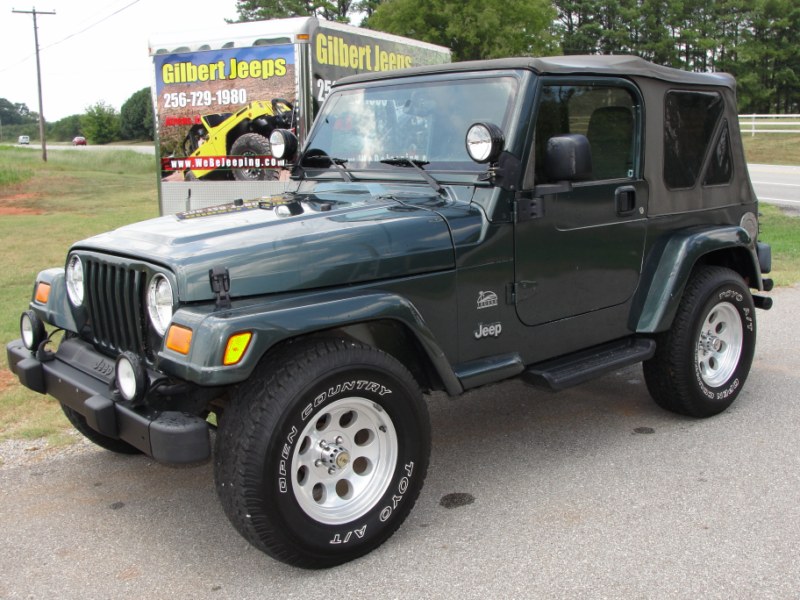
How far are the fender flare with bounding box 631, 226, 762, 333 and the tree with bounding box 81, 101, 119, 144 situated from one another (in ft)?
294

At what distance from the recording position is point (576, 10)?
5334cm

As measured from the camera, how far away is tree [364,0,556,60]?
29609 mm

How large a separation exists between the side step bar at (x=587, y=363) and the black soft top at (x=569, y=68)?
4.88 ft

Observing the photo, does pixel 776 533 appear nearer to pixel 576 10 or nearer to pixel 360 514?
pixel 360 514

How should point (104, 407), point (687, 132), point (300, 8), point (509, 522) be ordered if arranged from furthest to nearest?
point (300, 8) → point (687, 132) → point (509, 522) → point (104, 407)

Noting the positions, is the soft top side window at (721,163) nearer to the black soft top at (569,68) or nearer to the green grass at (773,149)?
the black soft top at (569,68)

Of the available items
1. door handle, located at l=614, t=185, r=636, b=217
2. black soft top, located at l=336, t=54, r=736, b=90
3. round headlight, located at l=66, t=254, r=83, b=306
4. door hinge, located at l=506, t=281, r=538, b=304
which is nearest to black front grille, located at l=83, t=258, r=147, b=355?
round headlight, located at l=66, t=254, r=83, b=306

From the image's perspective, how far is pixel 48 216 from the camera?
18.1m

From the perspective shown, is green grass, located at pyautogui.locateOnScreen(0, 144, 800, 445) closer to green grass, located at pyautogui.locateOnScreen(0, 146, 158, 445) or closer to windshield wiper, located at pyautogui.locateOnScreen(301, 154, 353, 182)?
green grass, located at pyautogui.locateOnScreen(0, 146, 158, 445)

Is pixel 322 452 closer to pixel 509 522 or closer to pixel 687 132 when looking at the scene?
pixel 509 522

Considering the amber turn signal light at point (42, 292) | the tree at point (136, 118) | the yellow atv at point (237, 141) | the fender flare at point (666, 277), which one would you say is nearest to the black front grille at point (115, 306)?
the amber turn signal light at point (42, 292)

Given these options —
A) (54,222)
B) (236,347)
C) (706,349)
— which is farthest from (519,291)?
(54,222)

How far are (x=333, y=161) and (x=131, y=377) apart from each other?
73.2 inches

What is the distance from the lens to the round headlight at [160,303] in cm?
Result: 313
